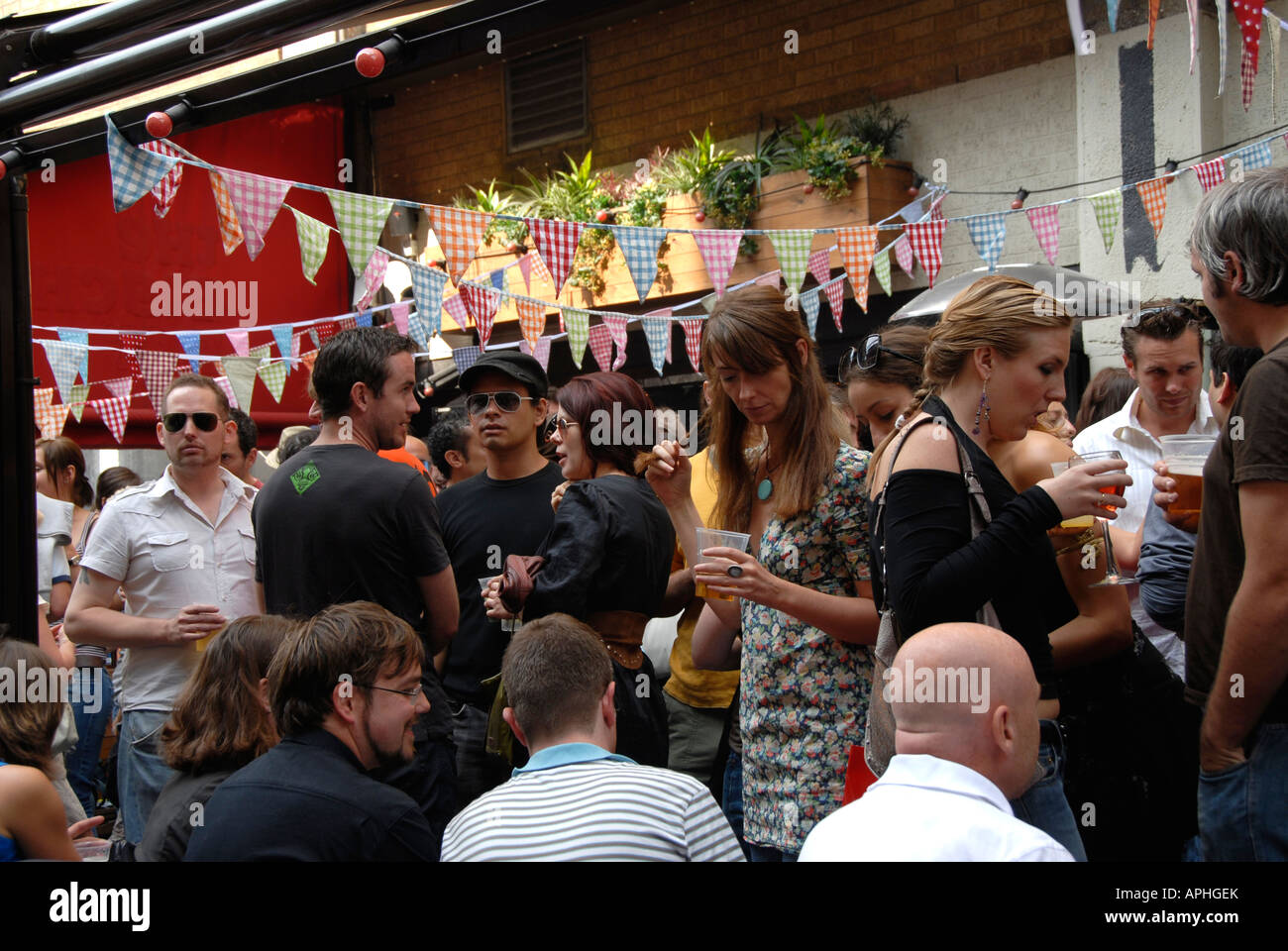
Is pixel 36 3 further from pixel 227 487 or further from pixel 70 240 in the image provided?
pixel 227 487

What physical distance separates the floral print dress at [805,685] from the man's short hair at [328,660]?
0.85 metres

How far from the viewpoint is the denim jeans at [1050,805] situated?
223 centimetres

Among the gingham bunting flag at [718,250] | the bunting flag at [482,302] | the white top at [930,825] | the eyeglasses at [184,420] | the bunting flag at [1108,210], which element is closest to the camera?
the white top at [930,825]

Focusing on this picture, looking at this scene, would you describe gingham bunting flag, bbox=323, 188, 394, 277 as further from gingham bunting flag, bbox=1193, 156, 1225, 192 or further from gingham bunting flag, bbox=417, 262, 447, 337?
gingham bunting flag, bbox=1193, 156, 1225, 192

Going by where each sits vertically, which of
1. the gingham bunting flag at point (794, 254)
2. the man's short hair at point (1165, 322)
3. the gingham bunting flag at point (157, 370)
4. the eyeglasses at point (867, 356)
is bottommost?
the eyeglasses at point (867, 356)

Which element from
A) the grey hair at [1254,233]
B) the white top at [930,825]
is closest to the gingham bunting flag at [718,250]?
the grey hair at [1254,233]

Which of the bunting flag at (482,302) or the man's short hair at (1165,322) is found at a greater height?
the bunting flag at (482,302)

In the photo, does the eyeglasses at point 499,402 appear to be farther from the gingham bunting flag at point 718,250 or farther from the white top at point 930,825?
the gingham bunting flag at point 718,250

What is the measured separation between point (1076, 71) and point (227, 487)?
731 cm

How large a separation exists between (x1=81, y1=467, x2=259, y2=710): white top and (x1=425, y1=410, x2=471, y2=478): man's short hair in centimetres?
153

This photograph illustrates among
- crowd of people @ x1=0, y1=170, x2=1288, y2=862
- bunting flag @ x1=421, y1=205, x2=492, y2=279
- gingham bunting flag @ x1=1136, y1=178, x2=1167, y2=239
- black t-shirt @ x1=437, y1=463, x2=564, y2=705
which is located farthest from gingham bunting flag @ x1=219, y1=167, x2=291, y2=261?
gingham bunting flag @ x1=1136, y1=178, x2=1167, y2=239
